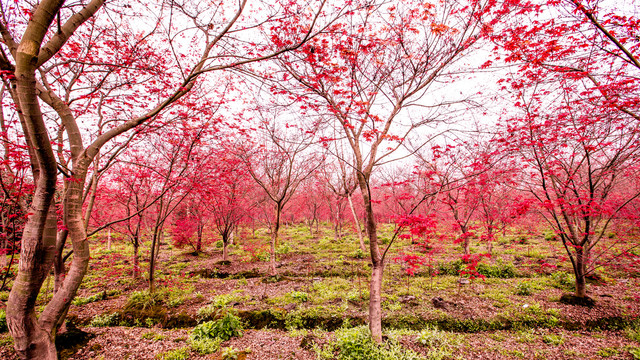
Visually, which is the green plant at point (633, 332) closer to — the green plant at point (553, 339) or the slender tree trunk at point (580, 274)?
the slender tree trunk at point (580, 274)

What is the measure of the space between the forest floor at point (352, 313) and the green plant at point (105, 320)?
0.07 feet

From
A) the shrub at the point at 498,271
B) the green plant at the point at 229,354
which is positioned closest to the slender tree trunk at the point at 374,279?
the green plant at the point at 229,354

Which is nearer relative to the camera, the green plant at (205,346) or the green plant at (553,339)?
the green plant at (205,346)

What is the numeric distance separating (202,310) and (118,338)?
1764 mm

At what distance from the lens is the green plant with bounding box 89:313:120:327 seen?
5941 millimetres

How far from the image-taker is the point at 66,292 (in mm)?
2871

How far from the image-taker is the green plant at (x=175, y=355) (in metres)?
4.52

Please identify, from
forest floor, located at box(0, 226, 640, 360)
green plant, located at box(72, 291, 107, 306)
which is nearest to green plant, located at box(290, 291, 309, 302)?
forest floor, located at box(0, 226, 640, 360)

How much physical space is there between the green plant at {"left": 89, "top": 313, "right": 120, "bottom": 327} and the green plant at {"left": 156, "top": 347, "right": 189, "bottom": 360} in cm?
282

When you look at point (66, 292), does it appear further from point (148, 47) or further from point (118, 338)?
point (148, 47)

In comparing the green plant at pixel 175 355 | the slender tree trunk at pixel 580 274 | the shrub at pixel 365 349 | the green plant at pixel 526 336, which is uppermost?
the slender tree trunk at pixel 580 274

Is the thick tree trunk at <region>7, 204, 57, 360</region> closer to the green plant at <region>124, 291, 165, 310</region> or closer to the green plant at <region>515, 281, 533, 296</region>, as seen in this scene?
the green plant at <region>124, 291, 165, 310</region>

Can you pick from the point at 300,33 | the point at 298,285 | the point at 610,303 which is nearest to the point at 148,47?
the point at 300,33

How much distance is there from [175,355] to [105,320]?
3206mm
